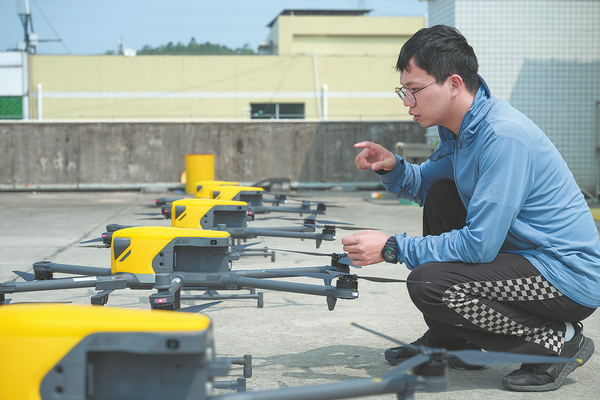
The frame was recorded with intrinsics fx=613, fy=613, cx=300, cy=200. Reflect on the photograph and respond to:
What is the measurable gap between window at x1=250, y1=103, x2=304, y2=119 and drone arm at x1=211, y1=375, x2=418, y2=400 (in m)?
24.3

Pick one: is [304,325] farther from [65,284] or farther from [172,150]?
[172,150]

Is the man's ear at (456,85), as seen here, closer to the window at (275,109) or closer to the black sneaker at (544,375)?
the black sneaker at (544,375)

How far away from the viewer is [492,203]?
2.04 metres

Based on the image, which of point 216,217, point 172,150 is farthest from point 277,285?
point 172,150

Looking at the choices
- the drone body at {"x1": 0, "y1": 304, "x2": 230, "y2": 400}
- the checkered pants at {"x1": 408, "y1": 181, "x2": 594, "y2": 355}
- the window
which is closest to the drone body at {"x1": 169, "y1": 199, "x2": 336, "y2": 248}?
the checkered pants at {"x1": 408, "y1": 181, "x2": 594, "y2": 355}

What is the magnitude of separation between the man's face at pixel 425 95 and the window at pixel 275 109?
2330cm

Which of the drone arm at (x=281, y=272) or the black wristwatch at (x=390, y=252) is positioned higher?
the black wristwatch at (x=390, y=252)

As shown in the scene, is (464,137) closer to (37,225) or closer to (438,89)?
(438,89)

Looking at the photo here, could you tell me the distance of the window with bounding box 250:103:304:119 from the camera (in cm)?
2541

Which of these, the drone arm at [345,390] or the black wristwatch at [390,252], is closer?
the drone arm at [345,390]

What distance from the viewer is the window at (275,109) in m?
25.4

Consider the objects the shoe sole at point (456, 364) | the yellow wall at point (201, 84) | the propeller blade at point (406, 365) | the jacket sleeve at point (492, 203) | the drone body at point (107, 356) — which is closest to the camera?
the drone body at point (107, 356)

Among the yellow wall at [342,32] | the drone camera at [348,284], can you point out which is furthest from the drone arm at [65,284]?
the yellow wall at [342,32]

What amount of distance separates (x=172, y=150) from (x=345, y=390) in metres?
13.1
